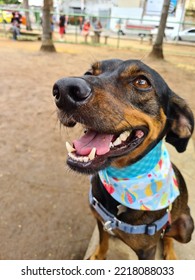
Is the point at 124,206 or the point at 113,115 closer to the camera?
the point at 113,115

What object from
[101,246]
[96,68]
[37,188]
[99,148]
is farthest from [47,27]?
[99,148]

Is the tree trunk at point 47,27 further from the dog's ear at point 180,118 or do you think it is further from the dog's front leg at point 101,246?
the dog's front leg at point 101,246

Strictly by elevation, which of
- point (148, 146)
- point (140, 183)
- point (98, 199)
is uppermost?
point (148, 146)

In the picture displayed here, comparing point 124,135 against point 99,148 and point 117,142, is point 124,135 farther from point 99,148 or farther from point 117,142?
point 99,148

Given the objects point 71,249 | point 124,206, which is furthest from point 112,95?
point 71,249

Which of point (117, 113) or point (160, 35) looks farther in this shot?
point (160, 35)

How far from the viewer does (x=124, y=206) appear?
2.47 metres

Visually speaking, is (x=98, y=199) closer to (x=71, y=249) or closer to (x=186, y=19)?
(x=71, y=249)

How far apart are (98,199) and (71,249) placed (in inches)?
31.1

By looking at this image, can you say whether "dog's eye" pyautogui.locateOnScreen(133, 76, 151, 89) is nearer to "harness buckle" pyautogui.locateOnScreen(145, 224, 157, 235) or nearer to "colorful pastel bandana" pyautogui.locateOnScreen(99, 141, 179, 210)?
"colorful pastel bandana" pyautogui.locateOnScreen(99, 141, 179, 210)

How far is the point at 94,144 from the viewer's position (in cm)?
207

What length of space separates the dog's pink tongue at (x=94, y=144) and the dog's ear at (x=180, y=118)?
0.73 meters

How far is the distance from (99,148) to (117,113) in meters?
0.30

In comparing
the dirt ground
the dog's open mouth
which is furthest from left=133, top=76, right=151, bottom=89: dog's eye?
the dirt ground
